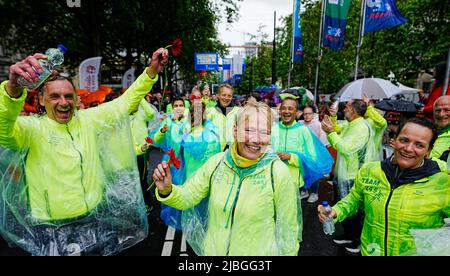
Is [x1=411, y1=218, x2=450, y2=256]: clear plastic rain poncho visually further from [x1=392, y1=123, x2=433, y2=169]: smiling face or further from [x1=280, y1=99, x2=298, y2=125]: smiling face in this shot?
[x1=280, y1=99, x2=298, y2=125]: smiling face

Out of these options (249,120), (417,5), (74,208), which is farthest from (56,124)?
(417,5)

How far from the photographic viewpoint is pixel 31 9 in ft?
43.8

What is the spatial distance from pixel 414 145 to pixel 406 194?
0.31m

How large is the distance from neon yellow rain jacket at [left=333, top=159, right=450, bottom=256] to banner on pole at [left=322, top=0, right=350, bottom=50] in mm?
11149

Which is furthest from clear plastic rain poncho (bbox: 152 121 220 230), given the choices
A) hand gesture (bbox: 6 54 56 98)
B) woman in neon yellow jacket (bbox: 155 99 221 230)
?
hand gesture (bbox: 6 54 56 98)

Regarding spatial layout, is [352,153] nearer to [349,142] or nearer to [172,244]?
[349,142]

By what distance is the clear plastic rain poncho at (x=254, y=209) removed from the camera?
189cm

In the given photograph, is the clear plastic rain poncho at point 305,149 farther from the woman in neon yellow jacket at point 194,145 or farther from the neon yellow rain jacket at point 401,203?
the neon yellow rain jacket at point 401,203

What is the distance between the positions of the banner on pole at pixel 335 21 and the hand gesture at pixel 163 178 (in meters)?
11.8

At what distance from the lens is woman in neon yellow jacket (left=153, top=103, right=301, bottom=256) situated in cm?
188

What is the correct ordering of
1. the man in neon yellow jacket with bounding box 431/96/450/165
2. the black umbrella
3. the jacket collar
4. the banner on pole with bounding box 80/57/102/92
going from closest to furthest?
the jacket collar < the man in neon yellow jacket with bounding box 431/96/450/165 < the black umbrella < the banner on pole with bounding box 80/57/102/92

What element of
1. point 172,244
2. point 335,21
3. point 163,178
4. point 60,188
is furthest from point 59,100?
point 335,21

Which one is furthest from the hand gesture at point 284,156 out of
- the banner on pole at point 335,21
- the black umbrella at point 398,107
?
the banner on pole at point 335,21

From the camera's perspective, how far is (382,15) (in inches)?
411
